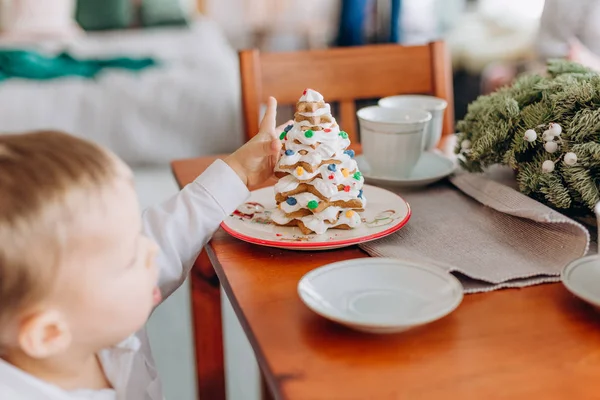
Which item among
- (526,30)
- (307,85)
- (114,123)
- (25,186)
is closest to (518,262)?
(25,186)

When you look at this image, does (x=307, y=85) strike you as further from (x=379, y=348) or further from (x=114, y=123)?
(x=114, y=123)

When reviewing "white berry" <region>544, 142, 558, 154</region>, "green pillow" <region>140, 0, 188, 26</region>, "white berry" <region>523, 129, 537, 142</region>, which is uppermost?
"white berry" <region>523, 129, 537, 142</region>

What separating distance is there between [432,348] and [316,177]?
1.02ft

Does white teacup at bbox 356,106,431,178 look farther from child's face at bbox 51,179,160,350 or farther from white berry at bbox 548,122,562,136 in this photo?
child's face at bbox 51,179,160,350

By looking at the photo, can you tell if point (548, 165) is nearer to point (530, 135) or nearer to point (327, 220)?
point (530, 135)

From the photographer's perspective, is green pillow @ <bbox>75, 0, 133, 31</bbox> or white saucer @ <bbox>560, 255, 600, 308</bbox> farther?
green pillow @ <bbox>75, 0, 133, 31</bbox>

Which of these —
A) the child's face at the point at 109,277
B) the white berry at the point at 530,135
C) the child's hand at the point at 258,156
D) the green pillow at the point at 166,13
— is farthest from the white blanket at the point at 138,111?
the child's face at the point at 109,277

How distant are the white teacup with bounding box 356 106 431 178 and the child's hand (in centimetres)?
17

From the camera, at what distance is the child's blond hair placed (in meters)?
0.65

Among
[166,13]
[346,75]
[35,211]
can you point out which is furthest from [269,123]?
[166,13]

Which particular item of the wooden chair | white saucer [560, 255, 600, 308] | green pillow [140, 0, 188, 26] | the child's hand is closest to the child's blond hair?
the child's hand

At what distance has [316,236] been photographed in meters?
0.87

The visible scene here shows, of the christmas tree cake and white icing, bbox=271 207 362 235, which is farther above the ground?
the christmas tree cake

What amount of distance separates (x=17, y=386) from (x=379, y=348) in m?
0.35
